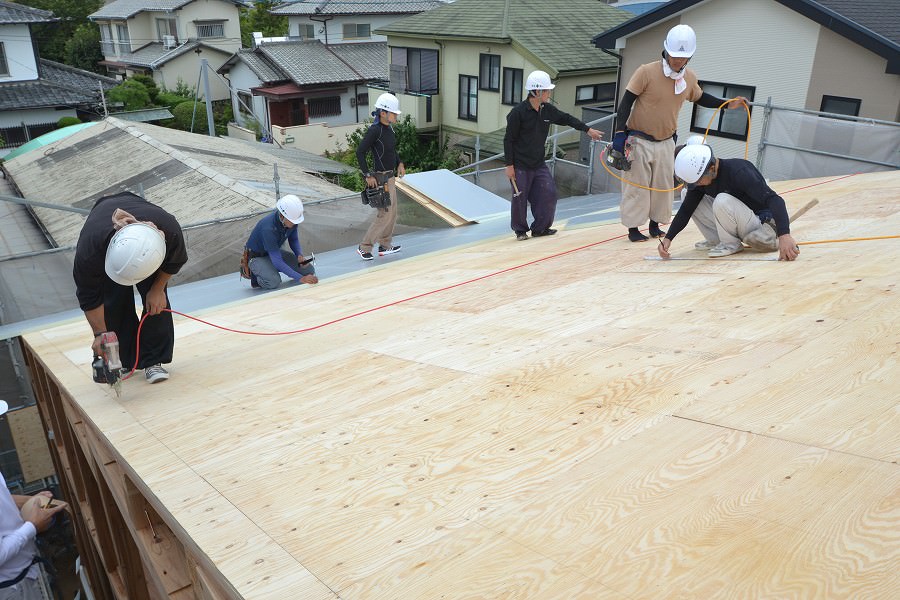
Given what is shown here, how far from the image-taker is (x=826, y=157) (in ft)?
26.3

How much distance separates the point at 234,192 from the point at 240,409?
7.43 metres

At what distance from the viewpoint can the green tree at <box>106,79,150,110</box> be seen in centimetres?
2502

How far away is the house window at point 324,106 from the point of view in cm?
2603

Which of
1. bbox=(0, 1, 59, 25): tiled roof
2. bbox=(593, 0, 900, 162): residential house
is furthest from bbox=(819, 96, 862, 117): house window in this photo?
bbox=(0, 1, 59, 25): tiled roof

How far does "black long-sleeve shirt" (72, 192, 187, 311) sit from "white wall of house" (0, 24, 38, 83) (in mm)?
21957

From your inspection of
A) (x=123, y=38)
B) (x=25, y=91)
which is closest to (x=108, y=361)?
(x=25, y=91)

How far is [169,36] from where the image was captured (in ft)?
105

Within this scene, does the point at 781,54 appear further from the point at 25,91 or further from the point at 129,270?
the point at 25,91

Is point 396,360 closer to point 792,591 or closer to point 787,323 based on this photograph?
point 787,323

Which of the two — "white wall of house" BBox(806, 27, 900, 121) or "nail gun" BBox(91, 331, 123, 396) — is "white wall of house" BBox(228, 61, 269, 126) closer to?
"white wall of house" BBox(806, 27, 900, 121)

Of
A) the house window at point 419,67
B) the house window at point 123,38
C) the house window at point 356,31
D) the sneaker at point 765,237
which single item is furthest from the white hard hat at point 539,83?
the house window at point 123,38

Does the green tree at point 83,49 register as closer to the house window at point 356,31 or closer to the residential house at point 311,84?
the residential house at point 311,84

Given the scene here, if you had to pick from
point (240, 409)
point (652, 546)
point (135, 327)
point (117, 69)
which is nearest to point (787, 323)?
point (652, 546)

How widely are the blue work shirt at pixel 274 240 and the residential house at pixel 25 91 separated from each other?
18491 mm
